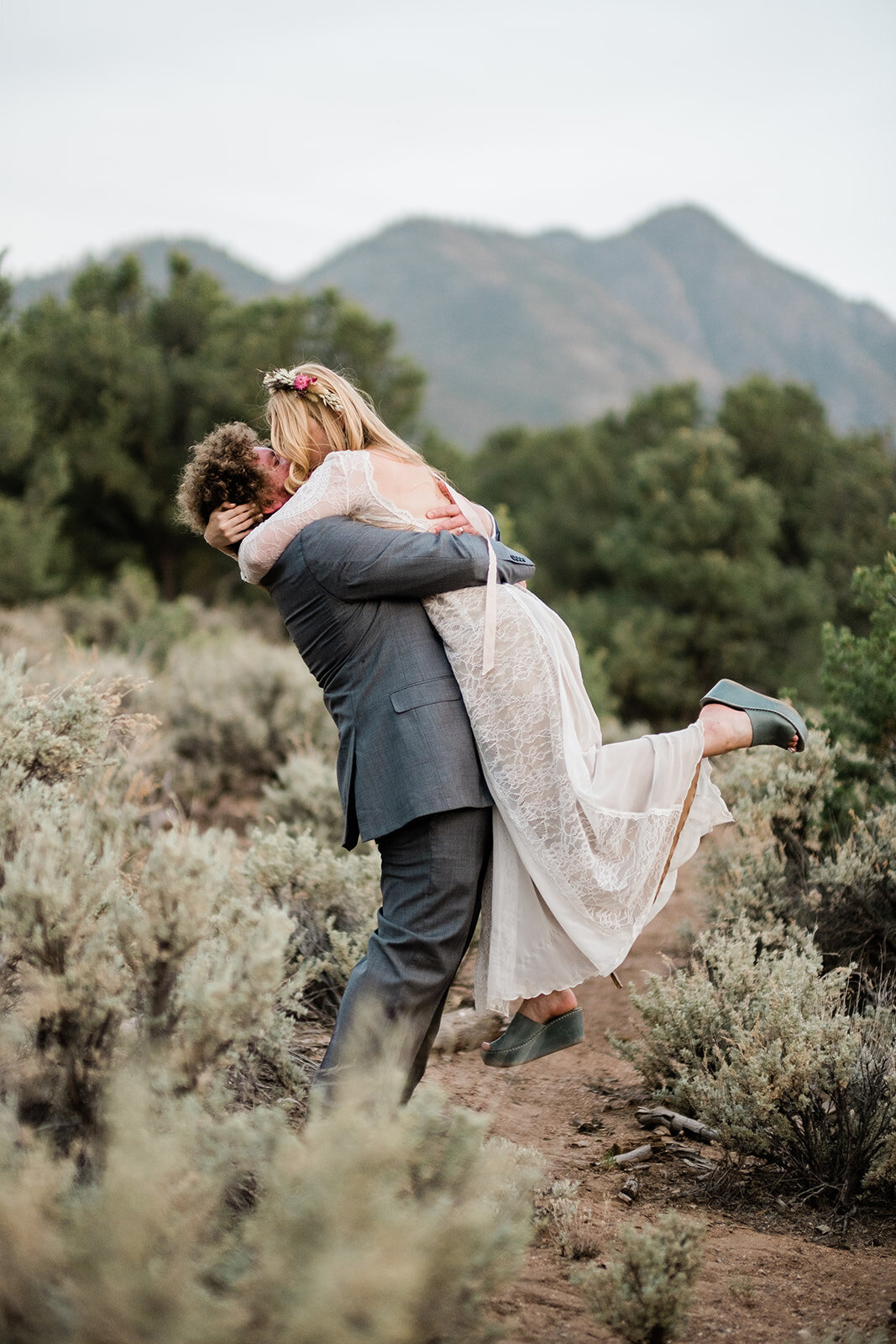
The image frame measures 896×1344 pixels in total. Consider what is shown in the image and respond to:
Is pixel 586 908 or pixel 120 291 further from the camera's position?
pixel 120 291

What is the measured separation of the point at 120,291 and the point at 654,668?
446 inches

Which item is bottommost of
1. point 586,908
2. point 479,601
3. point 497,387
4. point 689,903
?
point 689,903

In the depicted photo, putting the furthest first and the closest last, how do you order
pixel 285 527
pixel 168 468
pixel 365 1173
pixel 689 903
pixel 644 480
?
pixel 644 480 → pixel 168 468 → pixel 689 903 → pixel 285 527 → pixel 365 1173

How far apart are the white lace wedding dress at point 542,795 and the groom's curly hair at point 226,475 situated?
0.61 ft

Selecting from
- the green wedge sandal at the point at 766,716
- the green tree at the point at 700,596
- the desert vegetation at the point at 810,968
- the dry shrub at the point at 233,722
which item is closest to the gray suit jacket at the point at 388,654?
the green wedge sandal at the point at 766,716

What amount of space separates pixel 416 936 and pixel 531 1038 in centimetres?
51

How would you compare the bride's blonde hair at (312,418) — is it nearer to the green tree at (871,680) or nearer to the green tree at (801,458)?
the green tree at (871,680)

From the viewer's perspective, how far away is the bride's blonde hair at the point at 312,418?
2.77 metres

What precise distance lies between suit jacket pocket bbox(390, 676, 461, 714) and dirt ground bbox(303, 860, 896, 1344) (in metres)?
1.30

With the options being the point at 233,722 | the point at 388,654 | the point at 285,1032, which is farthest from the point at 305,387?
the point at 233,722

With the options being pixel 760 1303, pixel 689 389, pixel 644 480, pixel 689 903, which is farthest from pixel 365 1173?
pixel 689 389

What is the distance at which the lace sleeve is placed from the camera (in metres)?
2.59

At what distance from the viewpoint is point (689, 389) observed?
864 inches

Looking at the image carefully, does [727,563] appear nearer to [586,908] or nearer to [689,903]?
[689,903]
